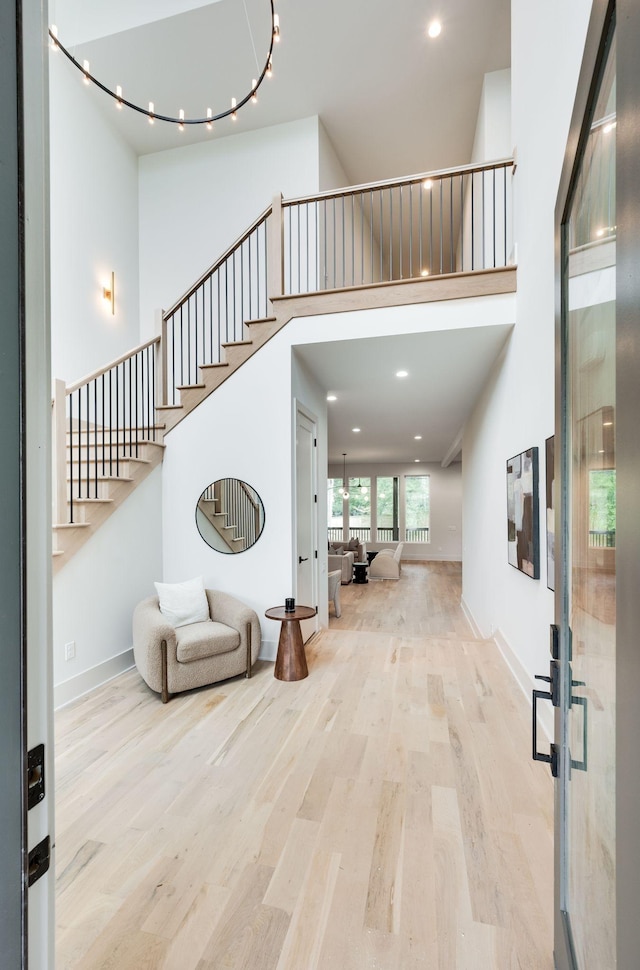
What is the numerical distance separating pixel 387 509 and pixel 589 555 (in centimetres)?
1260

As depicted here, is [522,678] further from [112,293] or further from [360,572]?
[360,572]

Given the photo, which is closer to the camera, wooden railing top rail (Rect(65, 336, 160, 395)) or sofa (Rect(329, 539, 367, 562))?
wooden railing top rail (Rect(65, 336, 160, 395))

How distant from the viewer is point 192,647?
3154mm

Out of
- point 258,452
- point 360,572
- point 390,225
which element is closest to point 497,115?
point 390,225

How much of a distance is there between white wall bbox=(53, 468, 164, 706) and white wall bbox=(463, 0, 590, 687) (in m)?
3.20

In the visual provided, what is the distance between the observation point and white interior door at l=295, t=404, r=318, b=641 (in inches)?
168

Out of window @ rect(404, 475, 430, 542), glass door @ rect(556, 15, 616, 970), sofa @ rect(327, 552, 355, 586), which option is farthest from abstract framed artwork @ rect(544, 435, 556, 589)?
window @ rect(404, 475, 430, 542)

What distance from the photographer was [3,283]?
554 mm

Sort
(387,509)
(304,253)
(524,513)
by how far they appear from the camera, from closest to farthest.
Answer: (524,513), (304,253), (387,509)

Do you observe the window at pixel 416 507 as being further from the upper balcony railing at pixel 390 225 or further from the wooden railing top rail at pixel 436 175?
the wooden railing top rail at pixel 436 175

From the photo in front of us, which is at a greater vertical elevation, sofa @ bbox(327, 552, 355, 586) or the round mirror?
the round mirror

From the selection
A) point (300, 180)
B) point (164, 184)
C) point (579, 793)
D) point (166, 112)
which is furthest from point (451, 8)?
point (579, 793)

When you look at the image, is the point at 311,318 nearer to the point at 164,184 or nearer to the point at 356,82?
the point at 356,82

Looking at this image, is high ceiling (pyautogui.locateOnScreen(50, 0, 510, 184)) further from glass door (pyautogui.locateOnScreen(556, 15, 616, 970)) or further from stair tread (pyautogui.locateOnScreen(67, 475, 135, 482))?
glass door (pyautogui.locateOnScreen(556, 15, 616, 970))
